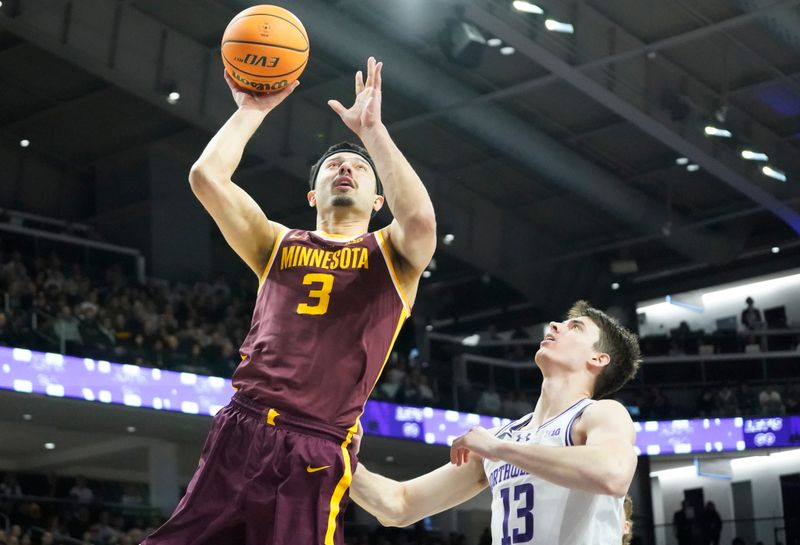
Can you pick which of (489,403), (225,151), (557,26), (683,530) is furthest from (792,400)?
(225,151)

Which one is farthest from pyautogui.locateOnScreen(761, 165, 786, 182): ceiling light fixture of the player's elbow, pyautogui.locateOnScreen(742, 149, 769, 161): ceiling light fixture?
the player's elbow

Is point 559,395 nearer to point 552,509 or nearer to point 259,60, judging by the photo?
point 552,509

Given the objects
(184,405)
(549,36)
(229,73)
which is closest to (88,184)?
(184,405)

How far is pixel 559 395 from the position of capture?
500 centimetres

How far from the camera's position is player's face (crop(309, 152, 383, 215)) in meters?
4.68

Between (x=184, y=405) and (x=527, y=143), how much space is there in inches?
334

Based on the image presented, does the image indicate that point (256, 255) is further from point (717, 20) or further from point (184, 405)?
point (717, 20)

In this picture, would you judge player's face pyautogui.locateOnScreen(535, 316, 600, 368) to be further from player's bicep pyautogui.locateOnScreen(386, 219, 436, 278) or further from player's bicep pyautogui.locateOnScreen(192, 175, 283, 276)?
player's bicep pyautogui.locateOnScreen(192, 175, 283, 276)

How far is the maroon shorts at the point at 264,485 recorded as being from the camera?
420cm

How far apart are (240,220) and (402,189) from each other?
63cm

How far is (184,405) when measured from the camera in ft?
59.8

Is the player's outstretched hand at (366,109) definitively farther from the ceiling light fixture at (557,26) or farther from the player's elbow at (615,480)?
the ceiling light fixture at (557,26)

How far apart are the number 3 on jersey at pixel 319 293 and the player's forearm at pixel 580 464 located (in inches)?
31.5

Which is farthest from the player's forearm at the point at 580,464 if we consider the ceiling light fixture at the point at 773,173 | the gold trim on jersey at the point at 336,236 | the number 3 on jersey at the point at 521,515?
the ceiling light fixture at the point at 773,173
